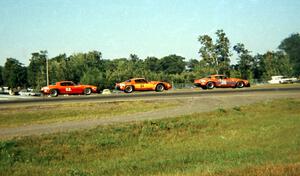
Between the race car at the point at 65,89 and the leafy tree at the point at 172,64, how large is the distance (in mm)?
131205

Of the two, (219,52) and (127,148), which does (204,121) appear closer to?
(127,148)

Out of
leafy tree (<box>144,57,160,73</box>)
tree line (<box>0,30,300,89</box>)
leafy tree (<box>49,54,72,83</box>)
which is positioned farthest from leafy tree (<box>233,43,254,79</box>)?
leafy tree (<box>144,57,160,73</box>)

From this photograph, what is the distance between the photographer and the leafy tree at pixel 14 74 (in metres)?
122

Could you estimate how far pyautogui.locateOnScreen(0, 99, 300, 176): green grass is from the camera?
11.3 meters

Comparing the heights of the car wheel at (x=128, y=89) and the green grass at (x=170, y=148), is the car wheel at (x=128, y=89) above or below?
above

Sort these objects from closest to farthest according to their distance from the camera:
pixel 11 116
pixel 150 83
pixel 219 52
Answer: pixel 11 116 < pixel 150 83 < pixel 219 52

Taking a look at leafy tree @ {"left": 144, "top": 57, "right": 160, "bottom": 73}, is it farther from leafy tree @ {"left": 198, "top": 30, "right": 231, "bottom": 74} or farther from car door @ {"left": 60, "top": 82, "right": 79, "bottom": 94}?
car door @ {"left": 60, "top": 82, "right": 79, "bottom": 94}

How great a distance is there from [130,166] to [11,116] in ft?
50.8

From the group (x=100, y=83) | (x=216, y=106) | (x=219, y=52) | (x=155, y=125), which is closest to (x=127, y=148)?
(x=155, y=125)

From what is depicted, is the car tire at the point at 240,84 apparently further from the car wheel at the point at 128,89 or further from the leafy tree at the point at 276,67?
the leafy tree at the point at 276,67

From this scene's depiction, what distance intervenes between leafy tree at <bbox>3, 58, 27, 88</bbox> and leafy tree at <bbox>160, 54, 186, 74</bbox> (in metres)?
65.1

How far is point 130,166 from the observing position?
12086mm

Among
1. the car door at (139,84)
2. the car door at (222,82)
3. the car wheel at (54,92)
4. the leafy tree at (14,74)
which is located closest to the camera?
the car wheel at (54,92)

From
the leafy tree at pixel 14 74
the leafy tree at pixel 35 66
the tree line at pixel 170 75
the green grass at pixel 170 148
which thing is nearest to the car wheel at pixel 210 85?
the green grass at pixel 170 148
